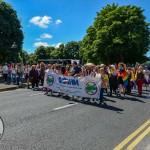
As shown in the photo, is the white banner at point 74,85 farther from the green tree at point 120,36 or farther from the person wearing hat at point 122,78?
the green tree at point 120,36

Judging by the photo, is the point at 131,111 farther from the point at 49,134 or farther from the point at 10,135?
the point at 10,135

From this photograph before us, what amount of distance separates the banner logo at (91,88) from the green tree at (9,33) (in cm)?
2416

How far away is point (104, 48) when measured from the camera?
50.8 metres

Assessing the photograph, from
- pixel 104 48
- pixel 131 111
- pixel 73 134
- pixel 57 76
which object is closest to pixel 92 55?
pixel 104 48

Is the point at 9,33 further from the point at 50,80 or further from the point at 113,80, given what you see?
the point at 113,80

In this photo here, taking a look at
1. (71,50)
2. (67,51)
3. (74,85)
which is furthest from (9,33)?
(71,50)

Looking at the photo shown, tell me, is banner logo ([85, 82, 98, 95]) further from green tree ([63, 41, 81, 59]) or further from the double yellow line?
green tree ([63, 41, 81, 59])

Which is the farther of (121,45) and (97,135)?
(121,45)

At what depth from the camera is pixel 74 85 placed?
1461 centimetres

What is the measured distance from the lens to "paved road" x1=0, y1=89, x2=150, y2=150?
255 inches

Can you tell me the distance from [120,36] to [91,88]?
121ft

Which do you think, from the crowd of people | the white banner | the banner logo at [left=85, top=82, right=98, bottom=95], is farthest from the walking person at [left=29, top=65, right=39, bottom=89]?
the banner logo at [left=85, top=82, right=98, bottom=95]

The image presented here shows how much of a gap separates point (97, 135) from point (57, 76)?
344 inches

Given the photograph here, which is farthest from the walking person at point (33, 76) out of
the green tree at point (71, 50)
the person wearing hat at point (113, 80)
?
the green tree at point (71, 50)
